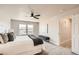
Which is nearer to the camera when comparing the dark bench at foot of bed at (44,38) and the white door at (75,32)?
the dark bench at foot of bed at (44,38)

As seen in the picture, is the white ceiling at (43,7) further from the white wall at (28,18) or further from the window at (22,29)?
the window at (22,29)

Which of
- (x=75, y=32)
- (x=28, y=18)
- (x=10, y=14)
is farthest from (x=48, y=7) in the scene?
(x=75, y=32)

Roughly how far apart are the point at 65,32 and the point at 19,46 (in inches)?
46.3

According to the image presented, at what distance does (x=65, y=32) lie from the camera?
2346 millimetres

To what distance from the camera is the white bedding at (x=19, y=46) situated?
1814 mm

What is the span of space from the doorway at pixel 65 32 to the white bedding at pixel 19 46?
66 cm

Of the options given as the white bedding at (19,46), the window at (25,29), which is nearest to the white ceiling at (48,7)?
the window at (25,29)

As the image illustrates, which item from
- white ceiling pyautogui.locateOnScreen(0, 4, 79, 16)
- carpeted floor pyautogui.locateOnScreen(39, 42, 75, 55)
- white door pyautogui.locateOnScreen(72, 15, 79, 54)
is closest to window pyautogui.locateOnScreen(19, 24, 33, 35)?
white ceiling pyautogui.locateOnScreen(0, 4, 79, 16)

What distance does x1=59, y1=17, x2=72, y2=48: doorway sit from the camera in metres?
2.30

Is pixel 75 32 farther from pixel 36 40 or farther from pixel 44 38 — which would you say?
pixel 36 40

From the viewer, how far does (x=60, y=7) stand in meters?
1.91

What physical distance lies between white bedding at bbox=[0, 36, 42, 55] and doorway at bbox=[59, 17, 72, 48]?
0.66m

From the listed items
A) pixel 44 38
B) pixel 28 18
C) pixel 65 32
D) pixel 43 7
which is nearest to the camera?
pixel 43 7
